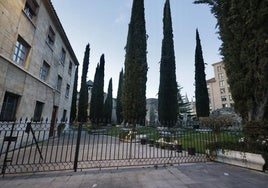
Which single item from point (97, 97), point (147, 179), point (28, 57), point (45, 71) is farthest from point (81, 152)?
point (97, 97)

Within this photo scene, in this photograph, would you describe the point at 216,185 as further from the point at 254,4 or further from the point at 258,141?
the point at 254,4

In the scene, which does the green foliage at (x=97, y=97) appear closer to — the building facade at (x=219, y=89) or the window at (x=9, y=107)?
the window at (x=9, y=107)

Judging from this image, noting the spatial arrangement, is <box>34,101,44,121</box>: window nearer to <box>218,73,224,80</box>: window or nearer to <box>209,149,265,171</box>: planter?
<box>209,149,265,171</box>: planter

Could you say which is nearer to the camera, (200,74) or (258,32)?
(258,32)

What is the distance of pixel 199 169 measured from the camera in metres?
4.84

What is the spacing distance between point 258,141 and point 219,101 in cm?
5140

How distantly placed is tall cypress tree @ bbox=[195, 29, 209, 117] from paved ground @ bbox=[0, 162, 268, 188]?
20501 mm

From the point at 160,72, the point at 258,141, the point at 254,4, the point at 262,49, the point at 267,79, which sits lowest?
the point at 258,141

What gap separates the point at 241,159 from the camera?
199 inches

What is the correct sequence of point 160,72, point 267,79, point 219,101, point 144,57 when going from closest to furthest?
point 267,79 < point 144,57 < point 160,72 < point 219,101

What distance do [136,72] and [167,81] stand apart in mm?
7760

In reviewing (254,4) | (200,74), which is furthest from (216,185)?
(200,74)

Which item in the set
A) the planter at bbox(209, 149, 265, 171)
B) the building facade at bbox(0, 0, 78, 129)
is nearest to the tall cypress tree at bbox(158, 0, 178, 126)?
the building facade at bbox(0, 0, 78, 129)

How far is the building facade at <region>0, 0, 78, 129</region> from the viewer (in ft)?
21.7
